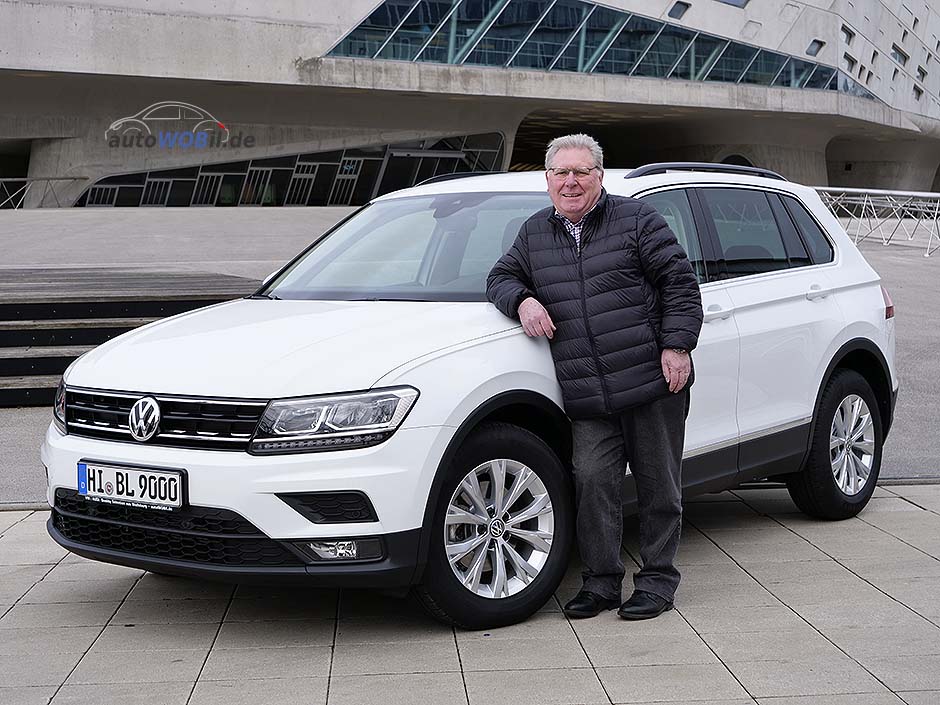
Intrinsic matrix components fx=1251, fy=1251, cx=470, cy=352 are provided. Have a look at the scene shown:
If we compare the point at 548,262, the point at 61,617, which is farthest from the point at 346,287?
the point at 61,617

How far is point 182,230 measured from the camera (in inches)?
961

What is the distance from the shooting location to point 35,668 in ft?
14.4

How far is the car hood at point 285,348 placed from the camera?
4.36 meters

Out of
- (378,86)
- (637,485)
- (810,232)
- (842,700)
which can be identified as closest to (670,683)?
(842,700)

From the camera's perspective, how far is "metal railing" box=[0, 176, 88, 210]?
3925 centimetres

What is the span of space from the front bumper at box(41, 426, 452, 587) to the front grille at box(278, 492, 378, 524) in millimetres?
14

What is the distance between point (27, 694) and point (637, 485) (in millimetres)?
2385

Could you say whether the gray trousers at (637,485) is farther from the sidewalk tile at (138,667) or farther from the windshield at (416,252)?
the sidewalk tile at (138,667)

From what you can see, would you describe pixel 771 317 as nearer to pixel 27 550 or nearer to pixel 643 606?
pixel 643 606

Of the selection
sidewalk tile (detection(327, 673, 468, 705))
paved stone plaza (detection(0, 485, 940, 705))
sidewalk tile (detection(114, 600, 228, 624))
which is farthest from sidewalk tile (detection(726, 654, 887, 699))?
sidewalk tile (detection(114, 600, 228, 624))

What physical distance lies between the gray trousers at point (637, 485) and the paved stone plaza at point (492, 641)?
0.19 metres

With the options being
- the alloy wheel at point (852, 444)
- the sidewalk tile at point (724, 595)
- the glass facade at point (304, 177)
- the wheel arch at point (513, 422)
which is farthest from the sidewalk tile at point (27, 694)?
the glass facade at point (304, 177)

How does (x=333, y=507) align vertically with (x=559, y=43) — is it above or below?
below

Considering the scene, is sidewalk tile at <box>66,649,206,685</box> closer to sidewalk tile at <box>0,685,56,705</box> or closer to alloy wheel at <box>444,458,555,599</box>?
sidewalk tile at <box>0,685,56,705</box>
